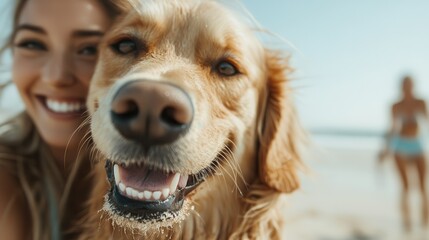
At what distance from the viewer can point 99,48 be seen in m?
2.81

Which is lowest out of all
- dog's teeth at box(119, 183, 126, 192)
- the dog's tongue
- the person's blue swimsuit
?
the person's blue swimsuit

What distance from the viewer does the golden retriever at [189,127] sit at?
6.60 ft

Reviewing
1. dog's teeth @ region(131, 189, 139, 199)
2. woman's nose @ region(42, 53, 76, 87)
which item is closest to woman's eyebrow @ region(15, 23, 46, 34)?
woman's nose @ region(42, 53, 76, 87)

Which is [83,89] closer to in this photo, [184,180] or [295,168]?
[184,180]

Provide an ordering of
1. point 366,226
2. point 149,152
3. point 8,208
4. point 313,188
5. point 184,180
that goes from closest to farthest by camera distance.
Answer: point 149,152 < point 184,180 < point 8,208 < point 366,226 < point 313,188

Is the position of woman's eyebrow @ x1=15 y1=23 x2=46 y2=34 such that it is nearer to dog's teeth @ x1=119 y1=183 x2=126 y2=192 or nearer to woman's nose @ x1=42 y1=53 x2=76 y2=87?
woman's nose @ x1=42 y1=53 x2=76 y2=87

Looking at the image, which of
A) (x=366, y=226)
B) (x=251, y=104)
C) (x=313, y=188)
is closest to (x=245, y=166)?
(x=251, y=104)

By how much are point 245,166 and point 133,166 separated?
88 centimetres

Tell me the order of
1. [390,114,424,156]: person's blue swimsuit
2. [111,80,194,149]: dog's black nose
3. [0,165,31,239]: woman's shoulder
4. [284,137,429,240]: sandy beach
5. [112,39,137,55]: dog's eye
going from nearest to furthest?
[111,80,194,149]: dog's black nose < [0,165,31,239]: woman's shoulder < [112,39,137,55]: dog's eye < [284,137,429,240]: sandy beach < [390,114,424,156]: person's blue swimsuit

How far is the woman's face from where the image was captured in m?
2.75

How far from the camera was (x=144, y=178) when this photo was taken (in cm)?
216

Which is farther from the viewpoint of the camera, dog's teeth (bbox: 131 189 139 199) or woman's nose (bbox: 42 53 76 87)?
woman's nose (bbox: 42 53 76 87)

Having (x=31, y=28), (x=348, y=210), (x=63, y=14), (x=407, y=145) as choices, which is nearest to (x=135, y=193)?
(x=63, y=14)

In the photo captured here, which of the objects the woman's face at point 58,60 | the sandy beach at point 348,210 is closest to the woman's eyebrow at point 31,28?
the woman's face at point 58,60
